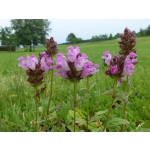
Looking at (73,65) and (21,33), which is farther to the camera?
(21,33)

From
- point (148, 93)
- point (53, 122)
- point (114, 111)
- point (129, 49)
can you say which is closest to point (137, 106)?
point (114, 111)

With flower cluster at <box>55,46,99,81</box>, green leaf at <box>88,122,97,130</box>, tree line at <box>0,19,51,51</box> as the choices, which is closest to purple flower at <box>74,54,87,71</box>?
flower cluster at <box>55,46,99,81</box>

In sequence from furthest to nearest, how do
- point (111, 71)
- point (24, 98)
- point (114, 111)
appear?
point (24, 98)
point (114, 111)
point (111, 71)

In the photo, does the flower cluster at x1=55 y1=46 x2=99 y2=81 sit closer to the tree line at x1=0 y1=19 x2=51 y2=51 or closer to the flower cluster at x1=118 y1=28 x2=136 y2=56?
the flower cluster at x1=118 y1=28 x2=136 y2=56

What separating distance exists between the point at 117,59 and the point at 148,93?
92cm

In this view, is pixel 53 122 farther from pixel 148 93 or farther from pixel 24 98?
pixel 148 93

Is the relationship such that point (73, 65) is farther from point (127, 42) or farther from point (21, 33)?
point (21, 33)

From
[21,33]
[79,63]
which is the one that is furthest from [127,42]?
[21,33]

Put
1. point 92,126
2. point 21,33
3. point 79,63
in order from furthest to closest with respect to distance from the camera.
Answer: point 21,33 → point 92,126 → point 79,63

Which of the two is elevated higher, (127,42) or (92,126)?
(127,42)

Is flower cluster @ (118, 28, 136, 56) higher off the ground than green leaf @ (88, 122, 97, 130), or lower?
higher

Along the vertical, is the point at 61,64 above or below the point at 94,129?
above

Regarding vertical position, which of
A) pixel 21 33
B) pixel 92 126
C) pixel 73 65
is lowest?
pixel 92 126

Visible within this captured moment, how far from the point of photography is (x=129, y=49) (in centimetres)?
104
